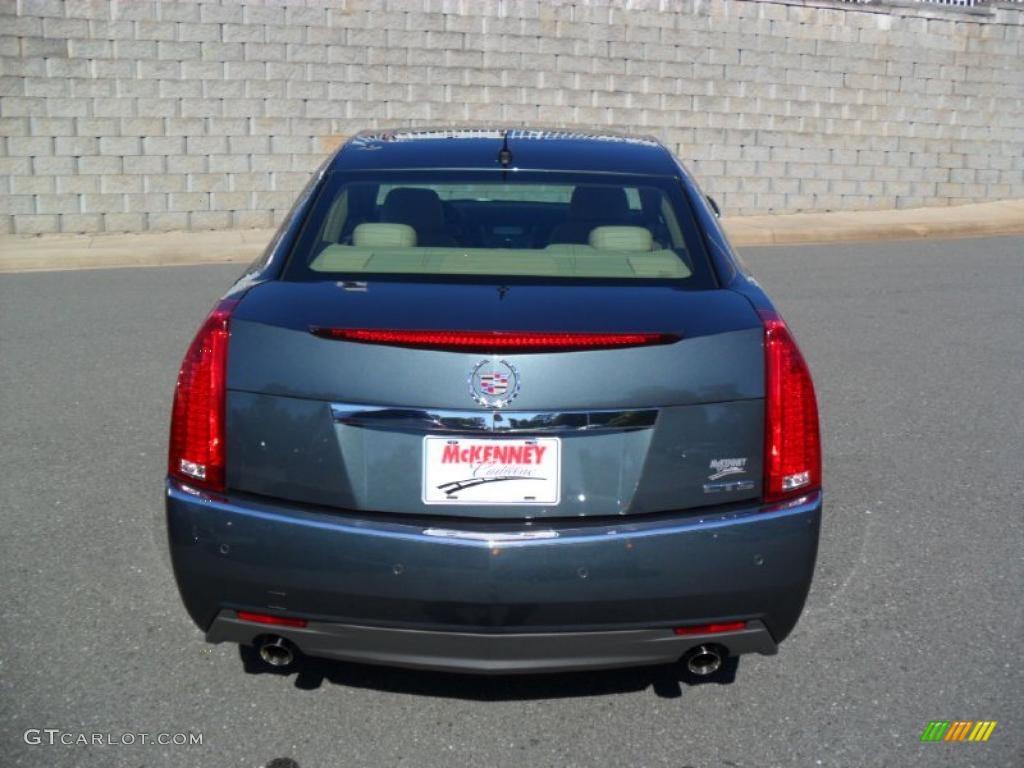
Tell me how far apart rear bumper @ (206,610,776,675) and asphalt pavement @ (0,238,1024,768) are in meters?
0.33

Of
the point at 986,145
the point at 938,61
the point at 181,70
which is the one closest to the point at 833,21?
the point at 938,61

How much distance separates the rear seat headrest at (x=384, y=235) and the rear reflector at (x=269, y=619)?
1301 mm

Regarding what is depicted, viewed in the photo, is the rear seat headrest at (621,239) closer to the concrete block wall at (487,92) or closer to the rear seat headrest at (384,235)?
the rear seat headrest at (384,235)

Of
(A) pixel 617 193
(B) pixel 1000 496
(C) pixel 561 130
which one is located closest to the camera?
(A) pixel 617 193

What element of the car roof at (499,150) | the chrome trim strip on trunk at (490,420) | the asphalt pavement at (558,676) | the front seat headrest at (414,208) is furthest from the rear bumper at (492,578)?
the car roof at (499,150)

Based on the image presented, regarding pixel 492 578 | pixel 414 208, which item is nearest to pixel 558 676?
pixel 492 578

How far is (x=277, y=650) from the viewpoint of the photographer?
3.36 meters

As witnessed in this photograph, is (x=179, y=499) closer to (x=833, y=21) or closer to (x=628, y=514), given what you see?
(x=628, y=514)

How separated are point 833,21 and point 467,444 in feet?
52.2

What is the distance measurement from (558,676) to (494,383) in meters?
1.21

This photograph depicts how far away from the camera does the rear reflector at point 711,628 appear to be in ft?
10.6

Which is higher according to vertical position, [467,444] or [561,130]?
[561,130]

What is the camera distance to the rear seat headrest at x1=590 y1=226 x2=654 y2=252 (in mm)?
3998

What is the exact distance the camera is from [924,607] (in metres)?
4.35
